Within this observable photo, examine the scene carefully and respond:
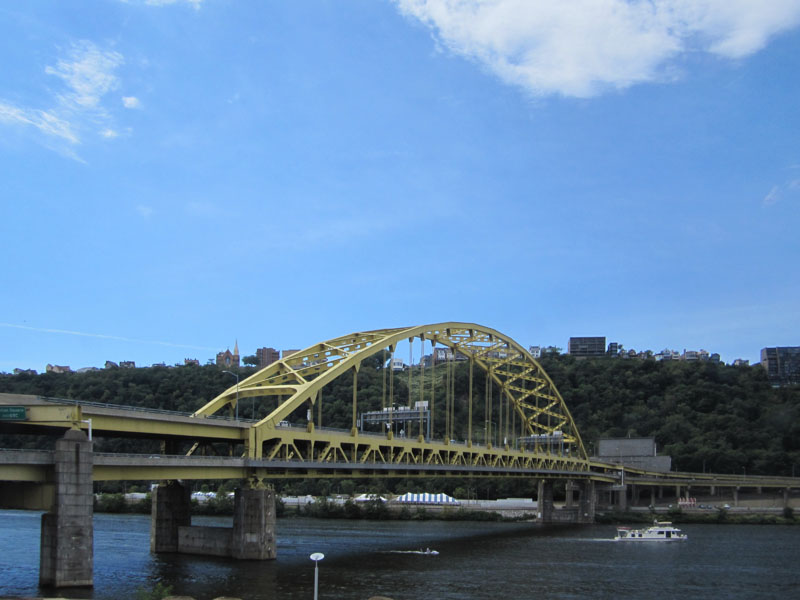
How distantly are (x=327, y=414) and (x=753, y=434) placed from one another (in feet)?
257

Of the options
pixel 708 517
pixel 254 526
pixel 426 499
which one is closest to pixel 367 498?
pixel 426 499

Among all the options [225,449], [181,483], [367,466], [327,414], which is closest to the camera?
[181,483]

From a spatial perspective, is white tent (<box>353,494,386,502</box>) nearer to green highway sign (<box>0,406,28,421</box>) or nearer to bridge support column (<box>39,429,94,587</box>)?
bridge support column (<box>39,429,94,587</box>)

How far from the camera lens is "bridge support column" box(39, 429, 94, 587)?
38.5m

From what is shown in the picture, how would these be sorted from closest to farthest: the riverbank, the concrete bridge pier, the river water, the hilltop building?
the river water, the riverbank, the concrete bridge pier, the hilltop building

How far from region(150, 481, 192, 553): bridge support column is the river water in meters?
1.56

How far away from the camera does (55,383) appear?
159625 mm

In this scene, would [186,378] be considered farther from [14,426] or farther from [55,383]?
[14,426]

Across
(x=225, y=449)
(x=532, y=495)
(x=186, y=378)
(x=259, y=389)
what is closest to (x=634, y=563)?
(x=259, y=389)

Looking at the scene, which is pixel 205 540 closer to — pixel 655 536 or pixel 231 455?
pixel 231 455

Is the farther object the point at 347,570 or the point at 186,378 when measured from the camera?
the point at 186,378

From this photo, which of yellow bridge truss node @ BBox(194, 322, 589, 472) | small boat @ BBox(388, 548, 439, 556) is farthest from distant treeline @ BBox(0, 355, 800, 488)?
small boat @ BBox(388, 548, 439, 556)

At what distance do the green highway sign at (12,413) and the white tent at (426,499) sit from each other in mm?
93051

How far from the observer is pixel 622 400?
18112 centimetres
